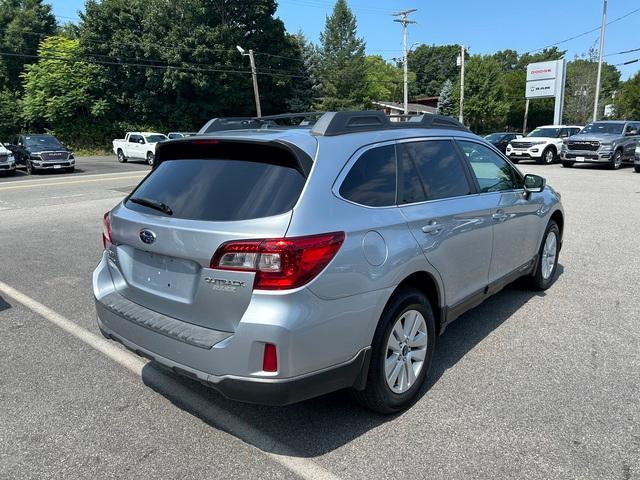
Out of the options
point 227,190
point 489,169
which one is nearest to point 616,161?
point 489,169

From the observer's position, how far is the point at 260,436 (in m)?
2.97

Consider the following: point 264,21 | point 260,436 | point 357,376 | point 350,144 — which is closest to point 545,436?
point 357,376

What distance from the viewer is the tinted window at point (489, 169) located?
4.24 m

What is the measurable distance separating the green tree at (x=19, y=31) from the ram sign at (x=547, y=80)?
46.8m

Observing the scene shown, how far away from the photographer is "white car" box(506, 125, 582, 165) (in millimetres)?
24203

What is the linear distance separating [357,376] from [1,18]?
62.0 m

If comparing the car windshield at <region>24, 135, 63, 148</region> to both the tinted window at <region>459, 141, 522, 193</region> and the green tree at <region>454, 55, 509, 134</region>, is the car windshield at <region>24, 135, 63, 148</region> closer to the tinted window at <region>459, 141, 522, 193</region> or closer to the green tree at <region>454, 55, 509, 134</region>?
the tinted window at <region>459, 141, 522, 193</region>

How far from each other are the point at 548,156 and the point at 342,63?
47417 millimetres

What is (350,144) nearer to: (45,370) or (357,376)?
(357,376)

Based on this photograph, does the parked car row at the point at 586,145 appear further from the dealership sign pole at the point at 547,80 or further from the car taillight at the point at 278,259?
the dealership sign pole at the point at 547,80

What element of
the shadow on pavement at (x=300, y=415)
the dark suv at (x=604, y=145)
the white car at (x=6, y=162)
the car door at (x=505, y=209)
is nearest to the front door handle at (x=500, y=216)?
the car door at (x=505, y=209)

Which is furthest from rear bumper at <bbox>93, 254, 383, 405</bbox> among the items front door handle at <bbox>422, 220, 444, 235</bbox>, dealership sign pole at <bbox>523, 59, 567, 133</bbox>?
dealership sign pole at <bbox>523, 59, 567, 133</bbox>

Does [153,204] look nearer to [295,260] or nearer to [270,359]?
[295,260]

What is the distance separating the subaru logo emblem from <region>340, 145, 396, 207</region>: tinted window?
3.64ft
